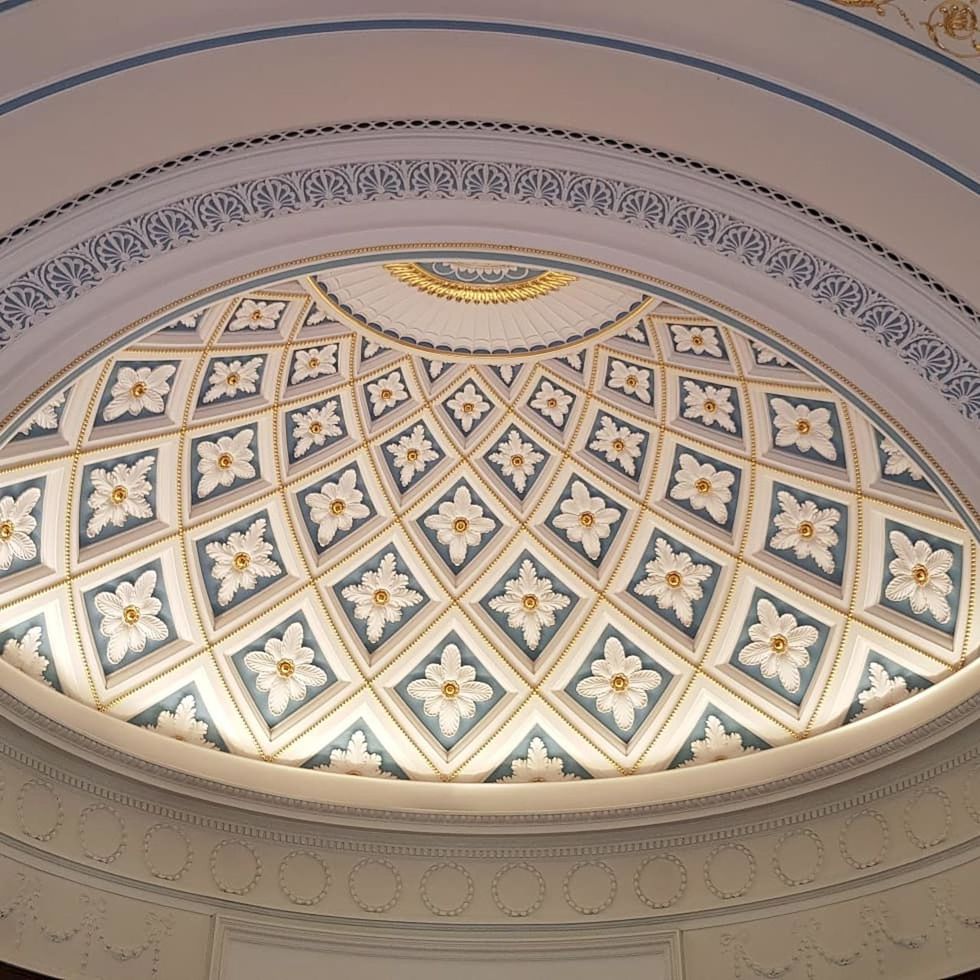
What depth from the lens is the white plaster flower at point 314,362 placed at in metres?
11.5

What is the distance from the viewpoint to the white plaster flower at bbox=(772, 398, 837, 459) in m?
10.9

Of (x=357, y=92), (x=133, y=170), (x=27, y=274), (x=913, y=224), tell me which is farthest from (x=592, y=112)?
(x=27, y=274)

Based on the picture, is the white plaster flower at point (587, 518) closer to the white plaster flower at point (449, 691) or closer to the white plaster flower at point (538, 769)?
the white plaster flower at point (449, 691)

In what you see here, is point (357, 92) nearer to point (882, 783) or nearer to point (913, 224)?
point (913, 224)

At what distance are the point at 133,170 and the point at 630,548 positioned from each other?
6.53 metres

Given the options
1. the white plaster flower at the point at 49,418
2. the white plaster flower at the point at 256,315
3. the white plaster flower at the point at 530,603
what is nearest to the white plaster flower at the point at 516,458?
the white plaster flower at the point at 530,603

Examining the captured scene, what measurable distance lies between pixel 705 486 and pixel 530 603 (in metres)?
1.94

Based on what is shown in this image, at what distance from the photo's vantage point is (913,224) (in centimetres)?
681

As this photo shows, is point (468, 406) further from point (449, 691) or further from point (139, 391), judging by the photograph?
point (139, 391)

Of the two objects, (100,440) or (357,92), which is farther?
(100,440)

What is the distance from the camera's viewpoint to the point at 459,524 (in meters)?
12.3

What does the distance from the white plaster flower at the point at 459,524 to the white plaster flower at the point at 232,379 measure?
210 cm

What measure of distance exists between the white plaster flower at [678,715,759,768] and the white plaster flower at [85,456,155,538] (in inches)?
202

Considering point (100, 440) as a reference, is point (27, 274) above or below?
below
